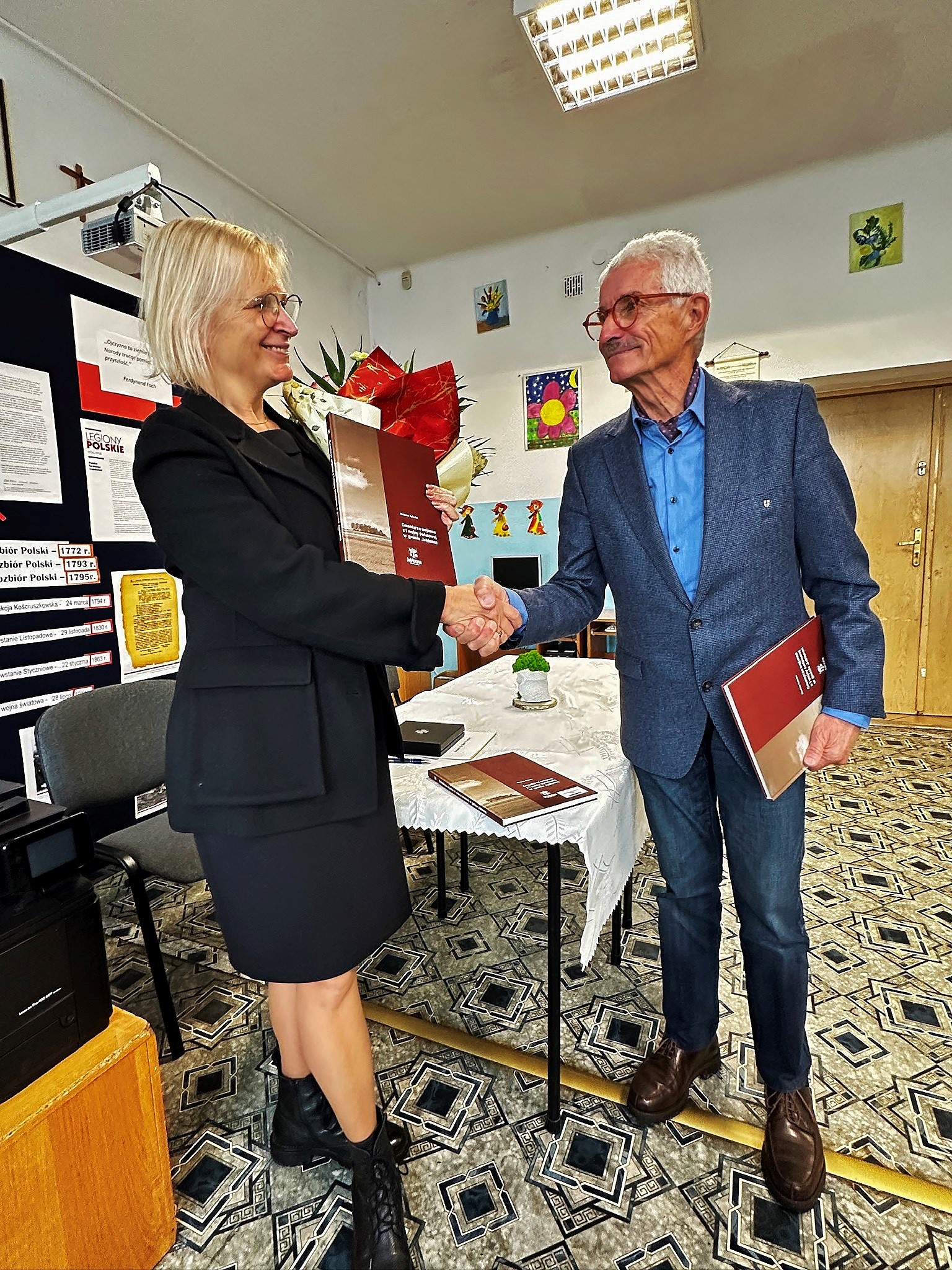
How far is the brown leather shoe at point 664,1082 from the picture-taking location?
142 cm

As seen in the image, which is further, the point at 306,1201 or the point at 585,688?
the point at 585,688

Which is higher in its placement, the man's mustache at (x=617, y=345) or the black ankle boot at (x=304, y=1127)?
the man's mustache at (x=617, y=345)

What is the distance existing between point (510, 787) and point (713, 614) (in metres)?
0.57

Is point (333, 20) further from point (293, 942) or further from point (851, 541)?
point (293, 942)

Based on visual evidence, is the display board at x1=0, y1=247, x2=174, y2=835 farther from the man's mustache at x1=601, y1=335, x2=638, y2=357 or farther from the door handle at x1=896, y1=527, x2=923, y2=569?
the door handle at x1=896, y1=527, x2=923, y2=569

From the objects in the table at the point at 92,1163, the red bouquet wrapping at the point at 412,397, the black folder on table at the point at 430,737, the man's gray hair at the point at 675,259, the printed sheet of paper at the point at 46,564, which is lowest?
the table at the point at 92,1163

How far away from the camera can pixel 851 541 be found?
121 centimetres

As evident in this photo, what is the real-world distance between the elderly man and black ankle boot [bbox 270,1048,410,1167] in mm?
652

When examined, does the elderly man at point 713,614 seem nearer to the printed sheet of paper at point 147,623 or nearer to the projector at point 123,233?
the projector at point 123,233

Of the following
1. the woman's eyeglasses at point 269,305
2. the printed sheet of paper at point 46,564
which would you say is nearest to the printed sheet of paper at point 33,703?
the printed sheet of paper at point 46,564

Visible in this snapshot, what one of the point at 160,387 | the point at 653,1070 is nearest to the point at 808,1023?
the point at 653,1070

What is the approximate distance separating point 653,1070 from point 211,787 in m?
1.21

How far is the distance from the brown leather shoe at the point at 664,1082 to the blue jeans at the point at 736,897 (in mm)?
37

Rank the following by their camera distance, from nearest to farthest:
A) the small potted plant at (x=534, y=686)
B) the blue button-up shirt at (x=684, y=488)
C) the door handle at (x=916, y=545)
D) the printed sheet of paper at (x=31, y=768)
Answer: the blue button-up shirt at (x=684, y=488), the small potted plant at (x=534, y=686), the printed sheet of paper at (x=31, y=768), the door handle at (x=916, y=545)
